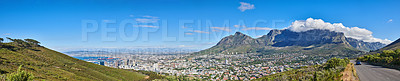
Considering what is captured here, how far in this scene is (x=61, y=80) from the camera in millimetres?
32594

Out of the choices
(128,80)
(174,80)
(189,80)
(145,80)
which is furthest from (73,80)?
(189,80)

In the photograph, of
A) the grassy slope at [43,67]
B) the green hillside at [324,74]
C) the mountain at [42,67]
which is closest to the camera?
the green hillside at [324,74]

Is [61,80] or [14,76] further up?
[14,76]

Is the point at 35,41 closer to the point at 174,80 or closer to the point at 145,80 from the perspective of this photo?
the point at 145,80

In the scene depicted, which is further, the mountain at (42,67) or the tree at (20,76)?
the mountain at (42,67)

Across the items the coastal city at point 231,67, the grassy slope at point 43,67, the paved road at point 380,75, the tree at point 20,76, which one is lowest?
the coastal city at point 231,67

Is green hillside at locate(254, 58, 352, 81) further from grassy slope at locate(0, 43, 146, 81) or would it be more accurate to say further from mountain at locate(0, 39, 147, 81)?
grassy slope at locate(0, 43, 146, 81)

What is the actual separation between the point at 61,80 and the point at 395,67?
5213cm

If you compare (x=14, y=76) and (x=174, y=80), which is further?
(x=174, y=80)

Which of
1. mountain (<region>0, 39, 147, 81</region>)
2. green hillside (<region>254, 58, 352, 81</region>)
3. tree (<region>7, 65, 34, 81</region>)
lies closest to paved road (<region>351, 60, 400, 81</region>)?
green hillside (<region>254, 58, 352, 81</region>)

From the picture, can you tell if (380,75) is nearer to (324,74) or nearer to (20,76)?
(324,74)

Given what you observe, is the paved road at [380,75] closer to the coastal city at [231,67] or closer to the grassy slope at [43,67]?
the grassy slope at [43,67]

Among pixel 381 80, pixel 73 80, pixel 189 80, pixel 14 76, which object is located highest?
pixel 14 76

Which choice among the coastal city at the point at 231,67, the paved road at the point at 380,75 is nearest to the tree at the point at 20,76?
the paved road at the point at 380,75
